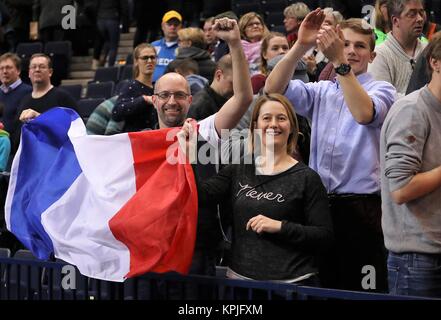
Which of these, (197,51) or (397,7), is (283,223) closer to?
(397,7)

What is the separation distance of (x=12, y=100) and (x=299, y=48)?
486 cm

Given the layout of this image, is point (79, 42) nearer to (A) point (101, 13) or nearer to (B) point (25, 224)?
(A) point (101, 13)

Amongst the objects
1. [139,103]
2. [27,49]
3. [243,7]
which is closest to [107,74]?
[27,49]

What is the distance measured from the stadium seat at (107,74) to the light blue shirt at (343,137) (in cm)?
690

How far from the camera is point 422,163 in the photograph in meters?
4.34

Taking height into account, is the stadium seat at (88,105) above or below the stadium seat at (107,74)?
below

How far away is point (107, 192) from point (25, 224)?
0.62 m

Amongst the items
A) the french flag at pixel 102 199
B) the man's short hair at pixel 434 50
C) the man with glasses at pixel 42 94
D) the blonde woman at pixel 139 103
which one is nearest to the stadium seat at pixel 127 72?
the man with glasses at pixel 42 94

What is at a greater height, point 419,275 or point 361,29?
point 361,29

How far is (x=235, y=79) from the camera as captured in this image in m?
5.05

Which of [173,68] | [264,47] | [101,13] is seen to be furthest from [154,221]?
[101,13]

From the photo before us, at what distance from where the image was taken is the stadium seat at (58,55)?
1306 cm

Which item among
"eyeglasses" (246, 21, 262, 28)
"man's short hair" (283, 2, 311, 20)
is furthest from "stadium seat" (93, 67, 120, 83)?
"eyeglasses" (246, 21, 262, 28)

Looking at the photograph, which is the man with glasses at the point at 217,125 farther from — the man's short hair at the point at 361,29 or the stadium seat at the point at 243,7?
the stadium seat at the point at 243,7
